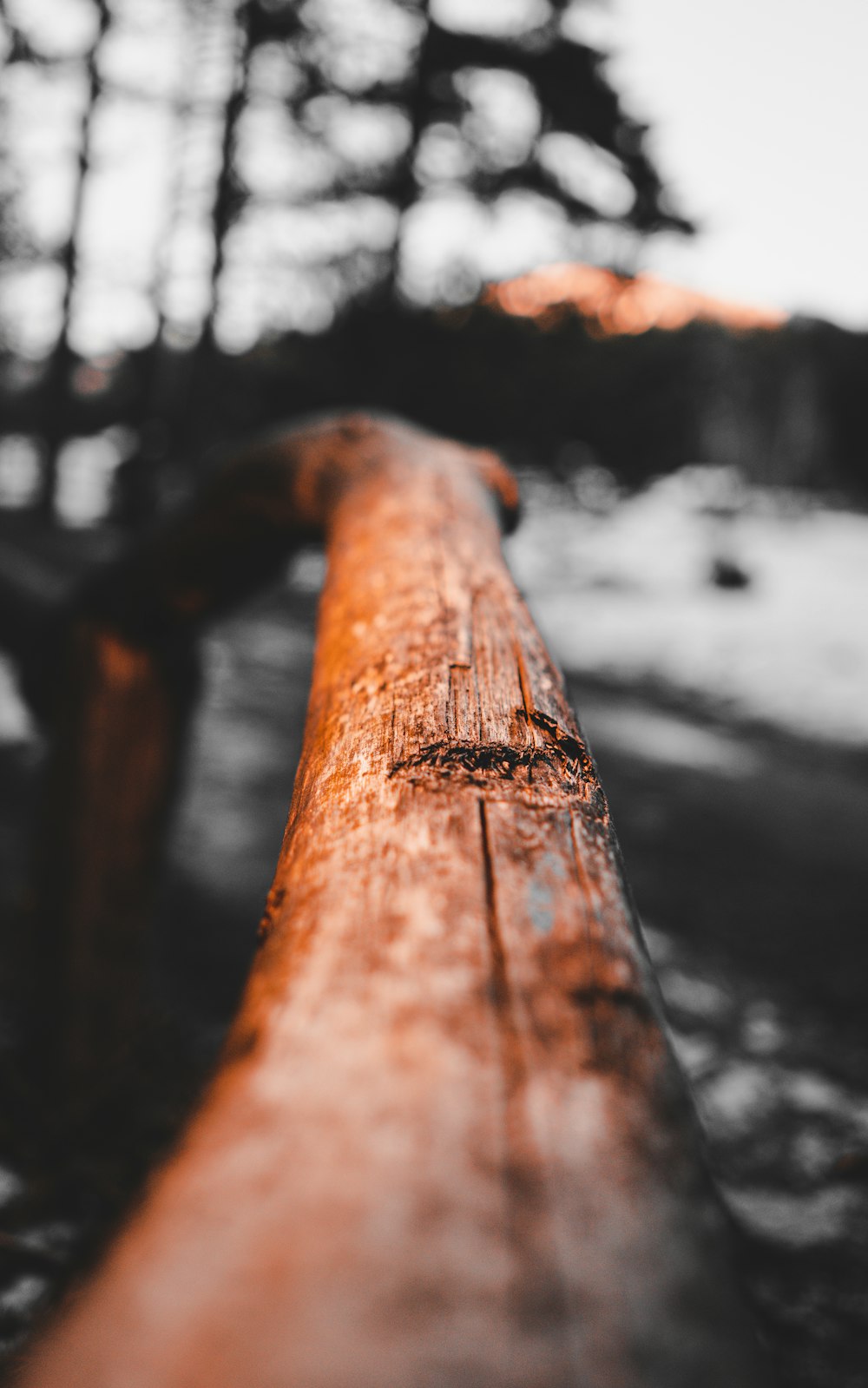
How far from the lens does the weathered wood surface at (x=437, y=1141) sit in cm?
31

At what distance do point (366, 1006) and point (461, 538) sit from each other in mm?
756

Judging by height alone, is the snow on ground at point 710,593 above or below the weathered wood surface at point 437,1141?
above

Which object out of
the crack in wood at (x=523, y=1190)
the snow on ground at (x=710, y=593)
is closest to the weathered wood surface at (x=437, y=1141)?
the crack in wood at (x=523, y=1190)

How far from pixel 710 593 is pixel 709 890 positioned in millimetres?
8380

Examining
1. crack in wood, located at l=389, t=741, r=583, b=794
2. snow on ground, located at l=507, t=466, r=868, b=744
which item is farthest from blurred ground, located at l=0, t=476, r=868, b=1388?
crack in wood, located at l=389, t=741, r=583, b=794

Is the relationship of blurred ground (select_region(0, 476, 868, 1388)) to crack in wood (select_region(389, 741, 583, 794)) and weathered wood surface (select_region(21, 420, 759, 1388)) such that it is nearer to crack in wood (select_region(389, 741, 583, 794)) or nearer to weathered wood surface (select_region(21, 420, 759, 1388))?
weathered wood surface (select_region(21, 420, 759, 1388))

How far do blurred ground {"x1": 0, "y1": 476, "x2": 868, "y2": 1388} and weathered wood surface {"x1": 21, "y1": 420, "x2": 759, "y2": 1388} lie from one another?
2.6 inches

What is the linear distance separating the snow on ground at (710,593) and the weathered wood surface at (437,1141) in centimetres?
542

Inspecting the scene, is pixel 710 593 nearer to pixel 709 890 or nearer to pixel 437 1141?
pixel 709 890

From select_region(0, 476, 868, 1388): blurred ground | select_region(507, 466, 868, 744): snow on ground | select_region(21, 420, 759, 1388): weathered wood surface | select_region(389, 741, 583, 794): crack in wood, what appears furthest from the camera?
select_region(507, 466, 868, 744): snow on ground

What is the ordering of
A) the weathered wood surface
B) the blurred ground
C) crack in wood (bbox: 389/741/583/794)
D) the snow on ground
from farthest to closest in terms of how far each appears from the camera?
the snow on ground < the blurred ground < crack in wood (bbox: 389/741/583/794) < the weathered wood surface

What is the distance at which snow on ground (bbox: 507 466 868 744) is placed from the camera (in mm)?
9227

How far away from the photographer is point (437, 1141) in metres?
0.36

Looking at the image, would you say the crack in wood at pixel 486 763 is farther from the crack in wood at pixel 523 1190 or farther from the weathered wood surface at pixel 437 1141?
the crack in wood at pixel 523 1190
